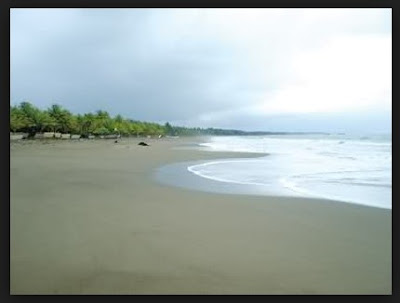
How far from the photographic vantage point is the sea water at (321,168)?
2658mm

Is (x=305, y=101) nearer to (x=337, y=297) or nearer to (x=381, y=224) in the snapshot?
(x=381, y=224)

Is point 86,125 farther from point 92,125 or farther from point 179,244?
point 179,244

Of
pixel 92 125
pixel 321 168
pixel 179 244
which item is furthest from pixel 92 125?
pixel 321 168

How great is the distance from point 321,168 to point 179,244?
2.03 metres

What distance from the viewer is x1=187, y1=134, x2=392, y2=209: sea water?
266 centimetres

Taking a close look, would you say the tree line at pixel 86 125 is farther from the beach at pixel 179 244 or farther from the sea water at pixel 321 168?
the sea water at pixel 321 168

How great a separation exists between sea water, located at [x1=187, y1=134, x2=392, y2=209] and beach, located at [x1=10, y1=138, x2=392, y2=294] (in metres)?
0.26

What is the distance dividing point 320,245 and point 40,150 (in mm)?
2113

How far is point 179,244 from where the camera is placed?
2.40m

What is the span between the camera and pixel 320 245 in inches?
95.6

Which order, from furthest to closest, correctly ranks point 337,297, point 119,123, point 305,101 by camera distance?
point 119,123
point 305,101
point 337,297

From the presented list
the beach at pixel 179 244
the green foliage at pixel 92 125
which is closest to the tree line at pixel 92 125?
the green foliage at pixel 92 125

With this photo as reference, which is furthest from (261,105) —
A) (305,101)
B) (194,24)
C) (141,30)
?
(141,30)

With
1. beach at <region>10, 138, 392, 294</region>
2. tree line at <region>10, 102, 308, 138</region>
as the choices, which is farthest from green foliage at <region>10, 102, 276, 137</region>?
beach at <region>10, 138, 392, 294</region>
